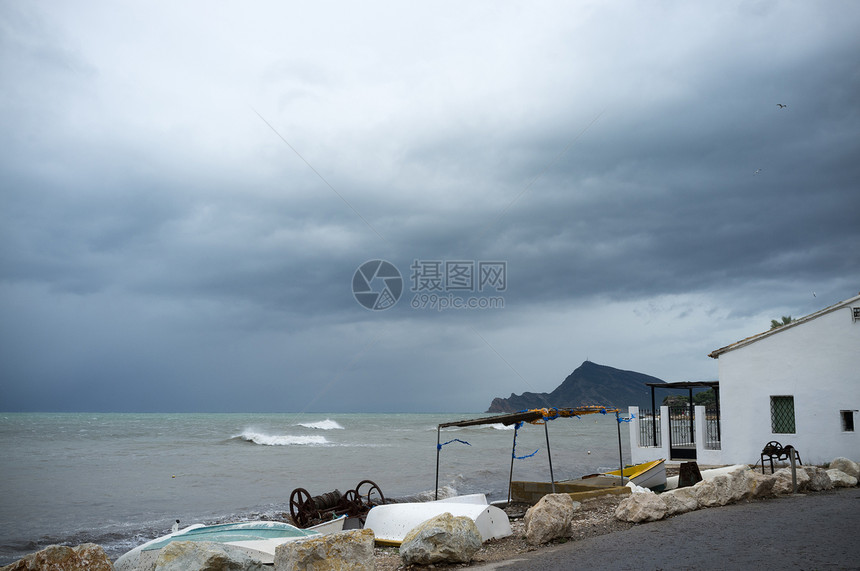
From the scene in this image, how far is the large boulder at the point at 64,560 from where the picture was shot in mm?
7973

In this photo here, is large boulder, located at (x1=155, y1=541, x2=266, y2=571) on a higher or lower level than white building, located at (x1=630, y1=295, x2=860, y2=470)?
lower

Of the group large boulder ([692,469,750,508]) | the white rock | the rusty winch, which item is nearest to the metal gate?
the white rock

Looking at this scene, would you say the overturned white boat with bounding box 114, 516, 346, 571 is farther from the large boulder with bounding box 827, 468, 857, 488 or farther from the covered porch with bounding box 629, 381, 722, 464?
the covered porch with bounding box 629, 381, 722, 464

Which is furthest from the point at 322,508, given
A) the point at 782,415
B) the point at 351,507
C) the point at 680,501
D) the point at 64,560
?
the point at 782,415

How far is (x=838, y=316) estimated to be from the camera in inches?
708

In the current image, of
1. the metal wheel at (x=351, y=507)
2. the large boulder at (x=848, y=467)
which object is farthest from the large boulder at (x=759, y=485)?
the metal wheel at (x=351, y=507)

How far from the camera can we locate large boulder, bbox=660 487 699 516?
1112 cm

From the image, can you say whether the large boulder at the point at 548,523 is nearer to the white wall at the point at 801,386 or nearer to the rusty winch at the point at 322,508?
the rusty winch at the point at 322,508

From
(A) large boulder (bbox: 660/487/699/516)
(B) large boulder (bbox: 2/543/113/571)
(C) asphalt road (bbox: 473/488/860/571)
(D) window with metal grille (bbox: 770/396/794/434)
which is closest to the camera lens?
(C) asphalt road (bbox: 473/488/860/571)

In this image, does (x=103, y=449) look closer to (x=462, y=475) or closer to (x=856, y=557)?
(x=462, y=475)

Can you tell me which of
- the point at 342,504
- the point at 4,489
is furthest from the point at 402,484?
the point at 4,489

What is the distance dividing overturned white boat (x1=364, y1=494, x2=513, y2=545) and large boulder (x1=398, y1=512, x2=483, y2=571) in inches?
58.1

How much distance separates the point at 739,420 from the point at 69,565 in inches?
703

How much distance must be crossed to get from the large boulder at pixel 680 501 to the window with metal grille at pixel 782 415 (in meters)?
8.83
